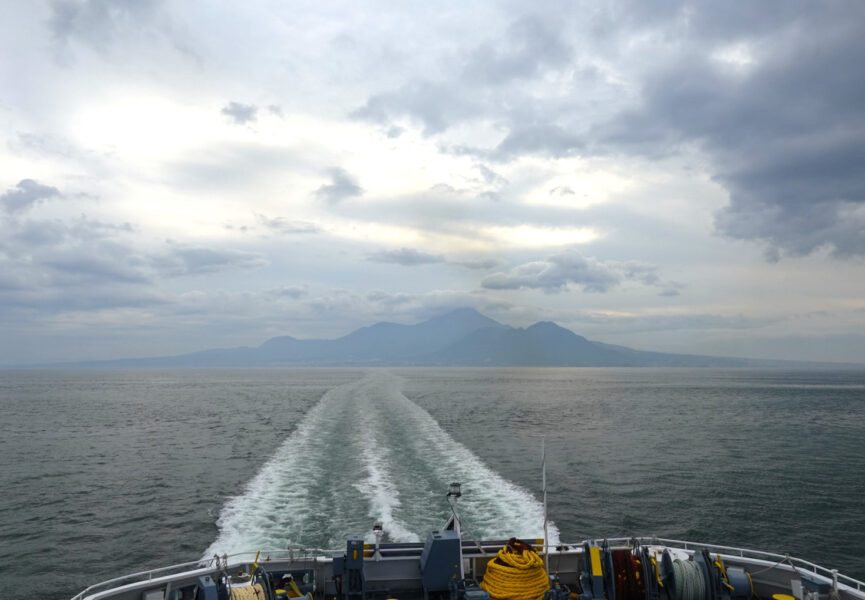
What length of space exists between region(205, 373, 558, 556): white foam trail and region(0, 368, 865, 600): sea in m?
0.13

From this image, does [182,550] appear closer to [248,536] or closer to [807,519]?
[248,536]

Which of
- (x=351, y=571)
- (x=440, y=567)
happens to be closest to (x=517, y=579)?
(x=440, y=567)

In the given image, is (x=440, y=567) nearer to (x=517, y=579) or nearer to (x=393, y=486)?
(x=517, y=579)

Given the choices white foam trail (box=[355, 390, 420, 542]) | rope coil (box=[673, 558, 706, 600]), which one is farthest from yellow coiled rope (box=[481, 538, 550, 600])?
white foam trail (box=[355, 390, 420, 542])

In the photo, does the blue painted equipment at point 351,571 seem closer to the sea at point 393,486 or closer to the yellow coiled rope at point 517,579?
the yellow coiled rope at point 517,579

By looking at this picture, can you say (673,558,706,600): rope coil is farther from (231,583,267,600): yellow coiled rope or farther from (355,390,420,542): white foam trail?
(355,390,420,542): white foam trail

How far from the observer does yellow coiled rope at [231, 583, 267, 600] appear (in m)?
9.86

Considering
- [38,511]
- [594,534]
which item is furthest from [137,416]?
[594,534]

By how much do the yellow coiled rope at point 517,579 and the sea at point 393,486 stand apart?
1185 centimetres

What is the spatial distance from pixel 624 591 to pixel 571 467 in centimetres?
2778

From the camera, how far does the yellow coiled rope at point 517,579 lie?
10.5 meters

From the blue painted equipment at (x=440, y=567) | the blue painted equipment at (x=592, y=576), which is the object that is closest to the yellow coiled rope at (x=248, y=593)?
the blue painted equipment at (x=440, y=567)

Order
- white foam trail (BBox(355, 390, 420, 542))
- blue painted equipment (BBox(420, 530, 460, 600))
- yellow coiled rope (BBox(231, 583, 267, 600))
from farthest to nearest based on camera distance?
1. white foam trail (BBox(355, 390, 420, 542))
2. blue painted equipment (BBox(420, 530, 460, 600))
3. yellow coiled rope (BBox(231, 583, 267, 600))

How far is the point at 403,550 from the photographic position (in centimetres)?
1220
